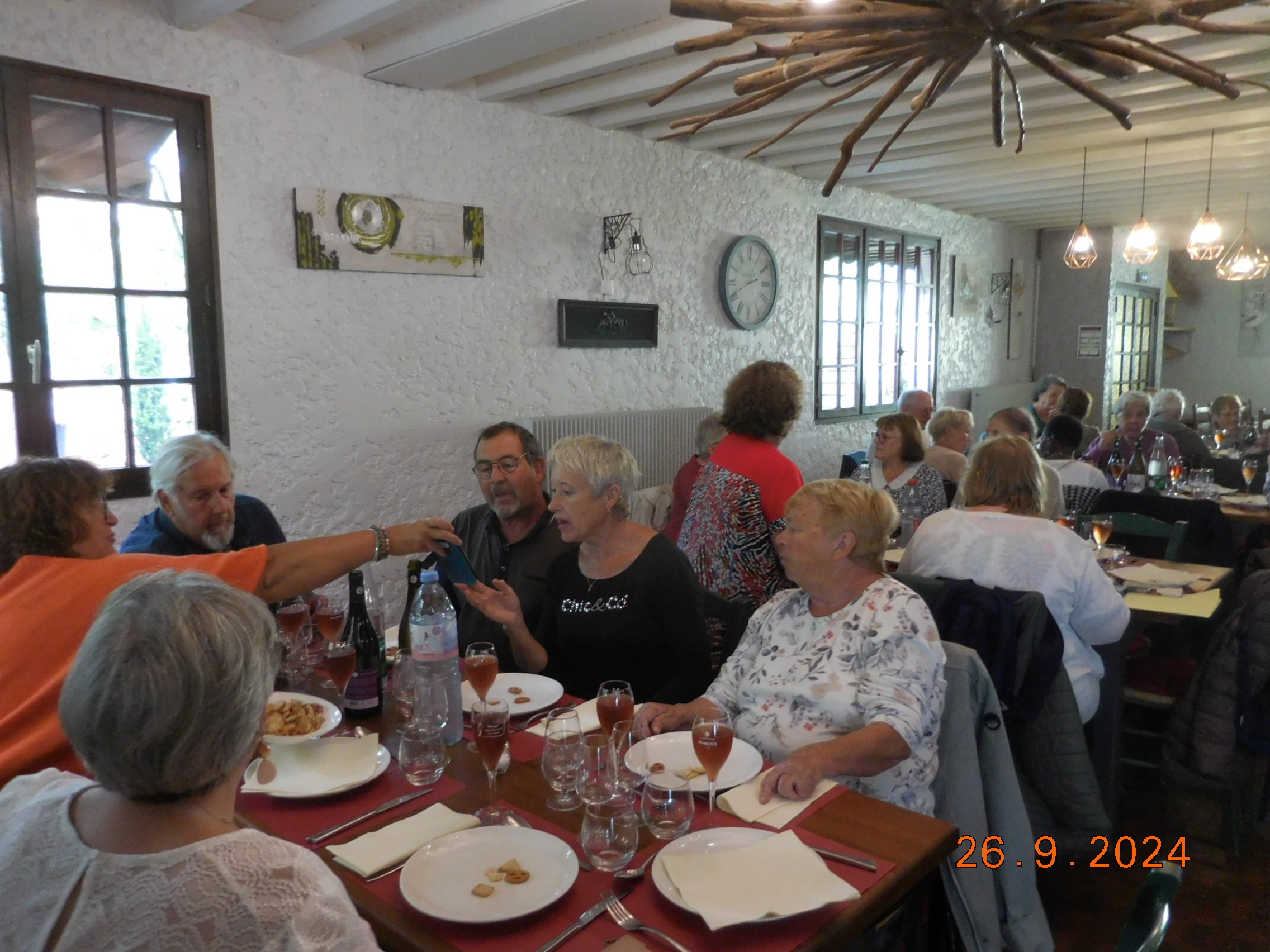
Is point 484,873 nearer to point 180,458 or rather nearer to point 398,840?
point 398,840

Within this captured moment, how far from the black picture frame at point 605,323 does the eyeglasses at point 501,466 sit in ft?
6.91

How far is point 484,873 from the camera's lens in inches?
51.5

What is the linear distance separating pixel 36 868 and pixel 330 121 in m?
3.44

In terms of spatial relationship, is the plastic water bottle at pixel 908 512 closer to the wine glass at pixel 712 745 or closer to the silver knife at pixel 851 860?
the wine glass at pixel 712 745

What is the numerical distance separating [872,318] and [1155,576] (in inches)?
174

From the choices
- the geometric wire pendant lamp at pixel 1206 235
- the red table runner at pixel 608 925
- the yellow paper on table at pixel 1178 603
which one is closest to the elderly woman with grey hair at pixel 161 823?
the red table runner at pixel 608 925

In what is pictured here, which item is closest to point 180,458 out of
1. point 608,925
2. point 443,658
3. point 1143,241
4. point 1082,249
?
point 443,658

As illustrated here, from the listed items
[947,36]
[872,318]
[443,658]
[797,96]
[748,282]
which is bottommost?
[443,658]

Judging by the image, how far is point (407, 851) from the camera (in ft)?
4.51

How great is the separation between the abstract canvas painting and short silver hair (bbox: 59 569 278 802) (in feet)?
9.74

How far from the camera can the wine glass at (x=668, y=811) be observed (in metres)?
1.40

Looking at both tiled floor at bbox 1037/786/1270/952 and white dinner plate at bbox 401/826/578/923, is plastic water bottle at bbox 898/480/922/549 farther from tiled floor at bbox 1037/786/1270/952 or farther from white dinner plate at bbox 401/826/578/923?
white dinner plate at bbox 401/826/578/923

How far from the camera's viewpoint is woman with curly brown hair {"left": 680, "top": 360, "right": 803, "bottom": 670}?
3057 mm

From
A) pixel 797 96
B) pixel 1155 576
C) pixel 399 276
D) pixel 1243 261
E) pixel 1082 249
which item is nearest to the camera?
pixel 1155 576
